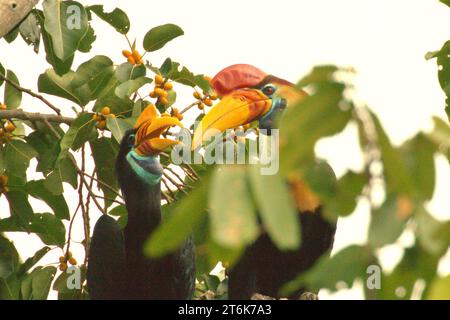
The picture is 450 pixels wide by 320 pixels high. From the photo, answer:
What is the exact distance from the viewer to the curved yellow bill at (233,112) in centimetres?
301

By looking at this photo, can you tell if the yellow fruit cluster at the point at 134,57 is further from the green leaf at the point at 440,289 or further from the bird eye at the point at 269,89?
the green leaf at the point at 440,289

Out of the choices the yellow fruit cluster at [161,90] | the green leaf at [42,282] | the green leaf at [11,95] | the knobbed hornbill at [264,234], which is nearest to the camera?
the knobbed hornbill at [264,234]

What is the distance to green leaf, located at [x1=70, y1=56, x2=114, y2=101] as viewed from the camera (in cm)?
356

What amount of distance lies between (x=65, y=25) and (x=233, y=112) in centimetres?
72

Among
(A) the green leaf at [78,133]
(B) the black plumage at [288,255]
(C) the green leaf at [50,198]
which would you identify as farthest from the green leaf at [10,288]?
(B) the black plumage at [288,255]

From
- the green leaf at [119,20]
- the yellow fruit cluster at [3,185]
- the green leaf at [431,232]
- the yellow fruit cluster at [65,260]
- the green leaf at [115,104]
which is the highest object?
the green leaf at [119,20]

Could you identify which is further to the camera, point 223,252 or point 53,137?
point 53,137

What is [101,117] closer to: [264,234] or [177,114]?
[177,114]

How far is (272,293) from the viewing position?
3.26 meters

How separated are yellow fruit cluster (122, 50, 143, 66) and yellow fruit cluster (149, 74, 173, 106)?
12 cm

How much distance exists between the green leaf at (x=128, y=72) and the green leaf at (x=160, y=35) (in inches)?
4.0

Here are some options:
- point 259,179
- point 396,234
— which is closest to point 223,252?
point 259,179

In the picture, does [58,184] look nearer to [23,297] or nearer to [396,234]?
[23,297]
